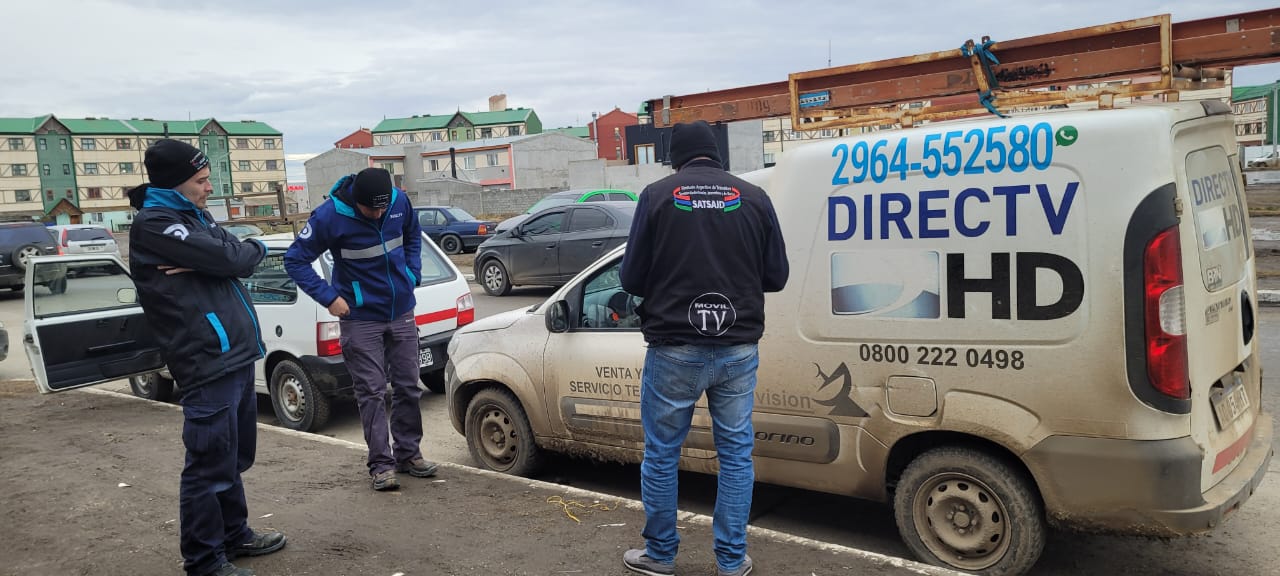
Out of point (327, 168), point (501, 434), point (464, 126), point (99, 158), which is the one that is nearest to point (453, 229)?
point (501, 434)

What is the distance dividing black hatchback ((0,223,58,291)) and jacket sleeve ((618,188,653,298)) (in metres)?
21.5

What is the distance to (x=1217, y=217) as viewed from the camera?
3.86 m

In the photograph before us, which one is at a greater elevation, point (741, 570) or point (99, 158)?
point (99, 158)

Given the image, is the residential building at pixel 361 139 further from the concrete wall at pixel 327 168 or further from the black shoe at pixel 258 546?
the black shoe at pixel 258 546

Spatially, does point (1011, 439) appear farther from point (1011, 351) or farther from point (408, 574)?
point (408, 574)

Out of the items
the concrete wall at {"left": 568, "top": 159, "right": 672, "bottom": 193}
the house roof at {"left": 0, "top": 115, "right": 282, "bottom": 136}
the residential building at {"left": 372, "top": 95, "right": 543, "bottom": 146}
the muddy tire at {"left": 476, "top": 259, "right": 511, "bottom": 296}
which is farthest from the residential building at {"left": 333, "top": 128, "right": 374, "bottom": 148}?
the muddy tire at {"left": 476, "top": 259, "right": 511, "bottom": 296}

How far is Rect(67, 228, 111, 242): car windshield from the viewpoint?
27.5 m

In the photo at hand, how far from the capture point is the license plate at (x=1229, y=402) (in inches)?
145

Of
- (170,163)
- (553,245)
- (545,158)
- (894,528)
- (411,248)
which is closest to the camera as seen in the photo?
(170,163)

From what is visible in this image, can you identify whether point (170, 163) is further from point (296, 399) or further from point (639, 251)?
point (296, 399)

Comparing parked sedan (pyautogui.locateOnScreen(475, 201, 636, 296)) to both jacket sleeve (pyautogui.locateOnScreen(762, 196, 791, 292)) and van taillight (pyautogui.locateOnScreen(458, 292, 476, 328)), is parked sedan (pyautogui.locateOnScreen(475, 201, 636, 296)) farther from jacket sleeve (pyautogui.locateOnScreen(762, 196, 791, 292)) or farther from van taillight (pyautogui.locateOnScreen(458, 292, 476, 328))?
jacket sleeve (pyautogui.locateOnScreen(762, 196, 791, 292))

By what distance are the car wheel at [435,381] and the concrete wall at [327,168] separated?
245ft

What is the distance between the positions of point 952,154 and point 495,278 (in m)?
12.4

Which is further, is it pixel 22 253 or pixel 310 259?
pixel 22 253
